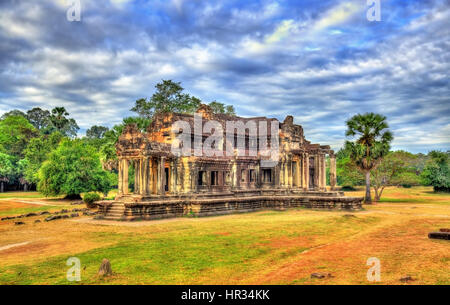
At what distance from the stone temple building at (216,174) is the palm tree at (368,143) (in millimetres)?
3281

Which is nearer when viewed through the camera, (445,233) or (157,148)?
(445,233)

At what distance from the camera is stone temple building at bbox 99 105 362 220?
23.7 meters

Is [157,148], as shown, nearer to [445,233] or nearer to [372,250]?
[372,250]

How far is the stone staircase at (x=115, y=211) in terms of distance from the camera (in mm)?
21953

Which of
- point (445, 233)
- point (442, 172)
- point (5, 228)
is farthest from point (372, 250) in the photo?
point (442, 172)

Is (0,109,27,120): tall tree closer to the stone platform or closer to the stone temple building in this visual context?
the stone temple building

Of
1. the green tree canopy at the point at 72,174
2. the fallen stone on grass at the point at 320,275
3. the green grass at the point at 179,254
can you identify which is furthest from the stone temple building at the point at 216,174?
the fallen stone on grass at the point at 320,275

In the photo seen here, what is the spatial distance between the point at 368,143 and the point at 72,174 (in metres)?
32.3

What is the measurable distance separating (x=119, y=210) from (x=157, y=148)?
16.7 ft

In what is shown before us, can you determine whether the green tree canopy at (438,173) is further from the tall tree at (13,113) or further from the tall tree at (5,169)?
the tall tree at (13,113)

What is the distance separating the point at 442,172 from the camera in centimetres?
5119

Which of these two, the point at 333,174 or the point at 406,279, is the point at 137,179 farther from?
the point at 333,174

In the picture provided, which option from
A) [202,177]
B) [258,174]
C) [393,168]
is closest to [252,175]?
[258,174]

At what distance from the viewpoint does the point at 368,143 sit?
1464 inches
